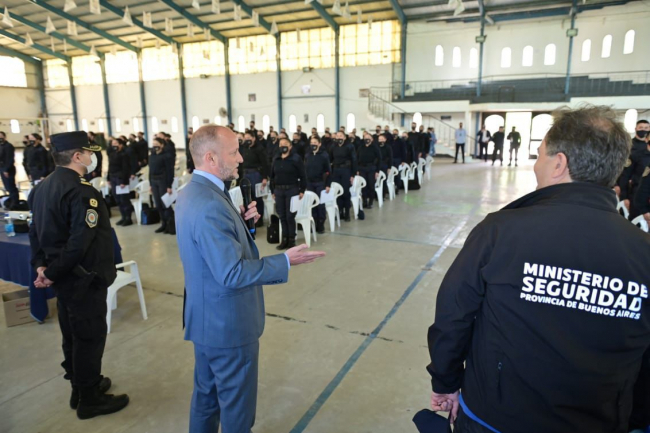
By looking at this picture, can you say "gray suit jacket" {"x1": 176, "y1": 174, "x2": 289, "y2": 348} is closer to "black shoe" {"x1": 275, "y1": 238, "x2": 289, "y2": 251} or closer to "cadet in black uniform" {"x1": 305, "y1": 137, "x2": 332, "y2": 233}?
"black shoe" {"x1": 275, "y1": 238, "x2": 289, "y2": 251}

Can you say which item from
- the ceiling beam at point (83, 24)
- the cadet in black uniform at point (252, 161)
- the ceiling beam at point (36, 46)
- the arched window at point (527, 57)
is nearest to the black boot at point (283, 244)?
the cadet in black uniform at point (252, 161)

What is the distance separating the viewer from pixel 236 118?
80.6ft

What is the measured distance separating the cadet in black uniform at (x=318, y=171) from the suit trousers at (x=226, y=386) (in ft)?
16.4

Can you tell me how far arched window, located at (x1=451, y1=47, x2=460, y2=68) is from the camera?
19.2 m

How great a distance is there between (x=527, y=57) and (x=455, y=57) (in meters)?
3.07

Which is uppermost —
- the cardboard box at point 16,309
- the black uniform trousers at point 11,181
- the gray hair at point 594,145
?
the gray hair at point 594,145

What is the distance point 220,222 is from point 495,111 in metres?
20.0

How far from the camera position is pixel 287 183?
19.3 ft

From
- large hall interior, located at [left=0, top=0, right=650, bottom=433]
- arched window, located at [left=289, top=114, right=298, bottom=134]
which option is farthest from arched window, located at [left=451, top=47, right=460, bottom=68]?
arched window, located at [left=289, top=114, right=298, bottom=134]

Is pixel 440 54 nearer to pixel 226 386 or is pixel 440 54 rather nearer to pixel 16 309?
pixel 16 309

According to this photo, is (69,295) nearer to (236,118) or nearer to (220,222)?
(220,222)

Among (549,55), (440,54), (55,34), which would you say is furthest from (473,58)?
(55,34)

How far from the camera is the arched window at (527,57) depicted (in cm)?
1805

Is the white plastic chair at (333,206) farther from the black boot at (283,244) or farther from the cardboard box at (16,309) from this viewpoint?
the cardboard box at (16,309)
